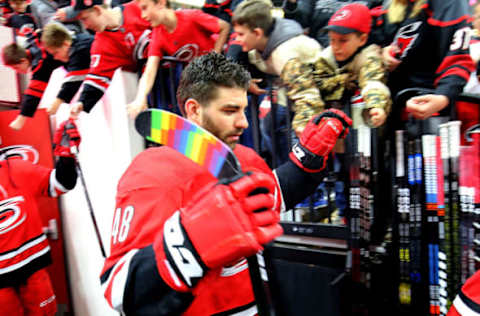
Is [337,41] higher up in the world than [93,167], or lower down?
higher up

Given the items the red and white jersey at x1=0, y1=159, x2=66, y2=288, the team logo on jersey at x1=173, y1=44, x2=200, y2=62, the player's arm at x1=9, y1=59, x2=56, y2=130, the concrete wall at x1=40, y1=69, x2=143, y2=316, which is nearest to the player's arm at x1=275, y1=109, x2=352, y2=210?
the team logo on jersey at x1=173, y1=44, x2=200, y2=62

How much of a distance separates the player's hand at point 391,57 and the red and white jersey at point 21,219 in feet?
7.67

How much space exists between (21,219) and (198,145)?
2.20 meters

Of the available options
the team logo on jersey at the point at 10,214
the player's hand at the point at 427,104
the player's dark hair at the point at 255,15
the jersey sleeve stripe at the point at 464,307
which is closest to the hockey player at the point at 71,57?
the team logo on jersey at the point at 10,214

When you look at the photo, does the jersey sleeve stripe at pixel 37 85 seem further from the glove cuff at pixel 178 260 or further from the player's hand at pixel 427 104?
the player's hand at pixel 427 104

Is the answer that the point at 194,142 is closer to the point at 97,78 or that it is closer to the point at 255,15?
the point at 255,15

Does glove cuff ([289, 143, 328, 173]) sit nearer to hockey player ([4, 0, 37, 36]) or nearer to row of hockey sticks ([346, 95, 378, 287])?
row of hockey sticks ([346, 95, 378, 287])

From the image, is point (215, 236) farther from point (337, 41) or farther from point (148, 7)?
point (148, 7)

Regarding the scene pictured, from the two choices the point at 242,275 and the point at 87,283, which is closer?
the point at 242,275

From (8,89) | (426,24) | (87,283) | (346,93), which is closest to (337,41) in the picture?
(346,93)

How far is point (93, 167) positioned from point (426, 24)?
8.61 feet

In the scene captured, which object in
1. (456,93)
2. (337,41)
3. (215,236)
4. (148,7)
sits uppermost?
(148,7)

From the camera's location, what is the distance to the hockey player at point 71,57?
2639 mm

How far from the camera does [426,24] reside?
4.95 ft
